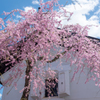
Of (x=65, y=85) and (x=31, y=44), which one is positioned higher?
(x=31, y=44)

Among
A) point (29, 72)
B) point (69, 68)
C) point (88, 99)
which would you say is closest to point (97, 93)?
point (88, 99)

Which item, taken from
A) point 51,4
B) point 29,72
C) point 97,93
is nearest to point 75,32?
point 51,4

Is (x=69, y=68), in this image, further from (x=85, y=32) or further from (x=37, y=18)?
(x=37, y=18)

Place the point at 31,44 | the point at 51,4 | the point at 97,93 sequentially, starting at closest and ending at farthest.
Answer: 1. the point at 31,44
2. the point at 51,4
3. the point at 97,93

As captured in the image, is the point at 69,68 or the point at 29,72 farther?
the point at 69,68

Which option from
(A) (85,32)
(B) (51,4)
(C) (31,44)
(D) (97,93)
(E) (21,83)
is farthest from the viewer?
(E) (21,83)

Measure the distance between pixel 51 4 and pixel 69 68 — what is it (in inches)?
165

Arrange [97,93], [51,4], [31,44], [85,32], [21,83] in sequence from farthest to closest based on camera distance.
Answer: [21,83]
[97,93]
[85,32]
[51,4]
[31,44]

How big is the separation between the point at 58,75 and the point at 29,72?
3.68 m

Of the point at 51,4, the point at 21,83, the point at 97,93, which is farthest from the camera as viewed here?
the point at 21,83

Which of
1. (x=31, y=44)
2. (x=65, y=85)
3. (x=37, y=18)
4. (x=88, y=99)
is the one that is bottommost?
(x=88, y=99)

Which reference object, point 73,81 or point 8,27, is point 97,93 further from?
point 8,27

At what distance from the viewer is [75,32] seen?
6.60 meters

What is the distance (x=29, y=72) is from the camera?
17.4 ft
